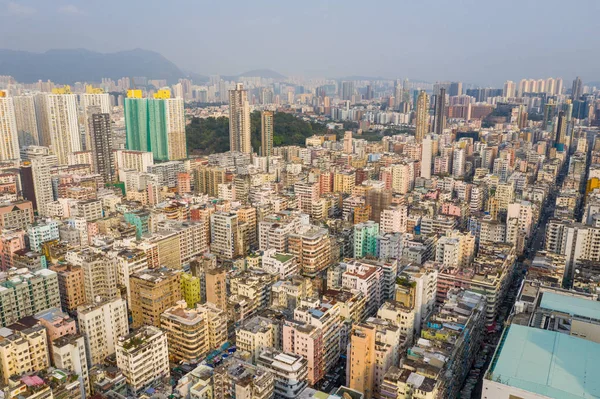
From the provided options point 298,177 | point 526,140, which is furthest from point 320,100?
point 298,177

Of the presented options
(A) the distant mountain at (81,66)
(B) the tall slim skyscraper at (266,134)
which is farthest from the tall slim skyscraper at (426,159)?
(A) the distant mountain at (81,66)

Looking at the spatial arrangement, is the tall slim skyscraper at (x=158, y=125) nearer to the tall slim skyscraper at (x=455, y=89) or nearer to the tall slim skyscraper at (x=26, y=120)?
the tall slim skyscraper at (x=26, y=120)

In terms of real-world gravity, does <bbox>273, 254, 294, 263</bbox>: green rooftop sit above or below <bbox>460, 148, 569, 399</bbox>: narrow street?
above

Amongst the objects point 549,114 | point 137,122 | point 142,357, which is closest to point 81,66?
point 137,122

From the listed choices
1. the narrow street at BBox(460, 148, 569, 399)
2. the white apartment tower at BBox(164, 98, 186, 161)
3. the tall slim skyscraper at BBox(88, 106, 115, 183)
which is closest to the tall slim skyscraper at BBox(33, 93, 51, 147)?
the tall slim skyscraper at BBox(88, 106, 115, 183)

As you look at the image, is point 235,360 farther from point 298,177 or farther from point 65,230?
point 298,177

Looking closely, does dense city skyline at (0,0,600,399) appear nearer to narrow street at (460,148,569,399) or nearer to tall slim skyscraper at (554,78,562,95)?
narrow street at (460,148,569,399)
